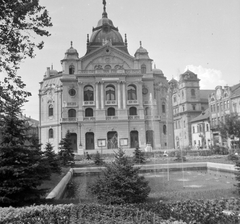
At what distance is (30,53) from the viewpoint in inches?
522

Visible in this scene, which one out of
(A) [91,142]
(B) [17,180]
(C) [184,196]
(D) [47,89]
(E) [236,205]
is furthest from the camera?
(D) [47,89]

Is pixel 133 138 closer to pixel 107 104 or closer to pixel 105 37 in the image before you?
pixel 107 104

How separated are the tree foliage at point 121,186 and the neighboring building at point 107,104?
3989 cm

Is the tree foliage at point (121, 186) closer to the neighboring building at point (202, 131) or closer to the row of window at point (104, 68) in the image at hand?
the row of window at point (104, 68)

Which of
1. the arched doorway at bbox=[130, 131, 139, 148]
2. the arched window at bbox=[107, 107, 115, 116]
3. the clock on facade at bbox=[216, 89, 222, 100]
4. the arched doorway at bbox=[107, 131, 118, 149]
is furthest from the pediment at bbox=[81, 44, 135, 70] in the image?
the clock on facade at bbox=[216, 89, 222, 100]

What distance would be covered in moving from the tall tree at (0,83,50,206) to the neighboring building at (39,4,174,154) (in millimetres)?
39351

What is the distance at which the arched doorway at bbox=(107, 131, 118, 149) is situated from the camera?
52737 millimetres

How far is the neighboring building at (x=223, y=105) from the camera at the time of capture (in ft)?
175

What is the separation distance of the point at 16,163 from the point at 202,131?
62599mm

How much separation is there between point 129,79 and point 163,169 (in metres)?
29.3

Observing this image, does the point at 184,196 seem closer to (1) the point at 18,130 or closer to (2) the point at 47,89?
(1) the point at 18,130

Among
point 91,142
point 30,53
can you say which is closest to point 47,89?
point 91,142

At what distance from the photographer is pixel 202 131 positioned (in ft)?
225

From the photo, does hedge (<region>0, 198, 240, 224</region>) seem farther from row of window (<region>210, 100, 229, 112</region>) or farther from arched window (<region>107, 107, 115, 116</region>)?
row of window (<region>210, 100, 229, 112</region>)
